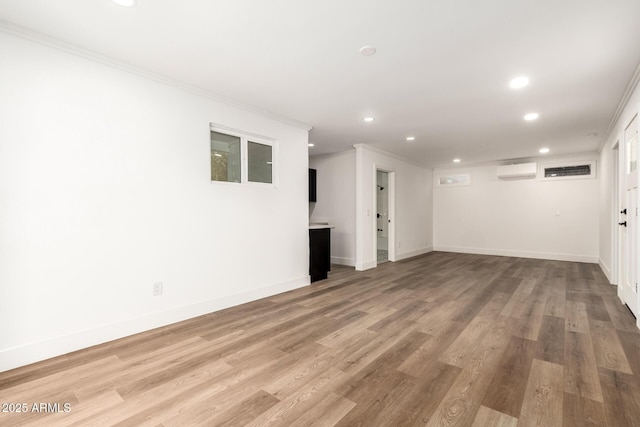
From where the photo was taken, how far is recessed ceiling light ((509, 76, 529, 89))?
9.61 ft

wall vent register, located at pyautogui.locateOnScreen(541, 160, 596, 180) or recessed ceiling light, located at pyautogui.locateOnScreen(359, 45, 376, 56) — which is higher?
recessed ceiling light, located at pyautogui.locateOnScreen(359, 45, 376, 56)

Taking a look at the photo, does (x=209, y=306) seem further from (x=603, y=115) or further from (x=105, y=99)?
(x=603, y=115)

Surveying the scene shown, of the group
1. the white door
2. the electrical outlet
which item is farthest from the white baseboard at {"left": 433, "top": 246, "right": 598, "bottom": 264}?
the electrical outlet

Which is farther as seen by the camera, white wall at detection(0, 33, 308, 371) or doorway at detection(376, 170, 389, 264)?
doorway at detection(376, 170, 389, 264)

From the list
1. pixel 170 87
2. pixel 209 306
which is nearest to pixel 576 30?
pixel 170 87

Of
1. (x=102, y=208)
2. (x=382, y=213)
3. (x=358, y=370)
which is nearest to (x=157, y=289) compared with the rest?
(x=102, y=208)

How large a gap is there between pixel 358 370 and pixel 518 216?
7.12 m

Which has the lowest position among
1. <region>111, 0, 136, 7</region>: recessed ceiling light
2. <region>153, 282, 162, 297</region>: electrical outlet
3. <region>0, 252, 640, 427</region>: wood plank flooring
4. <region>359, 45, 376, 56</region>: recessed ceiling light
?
<region>0, 252, 640, 427</region>: wood plank flooring

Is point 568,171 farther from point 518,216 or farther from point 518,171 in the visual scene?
point 518,216

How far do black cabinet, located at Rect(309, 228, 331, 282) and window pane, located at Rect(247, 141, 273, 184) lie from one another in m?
1.29

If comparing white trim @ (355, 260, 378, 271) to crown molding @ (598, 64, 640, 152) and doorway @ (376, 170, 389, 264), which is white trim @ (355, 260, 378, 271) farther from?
crown molding @ (598, 64, 640, 152)

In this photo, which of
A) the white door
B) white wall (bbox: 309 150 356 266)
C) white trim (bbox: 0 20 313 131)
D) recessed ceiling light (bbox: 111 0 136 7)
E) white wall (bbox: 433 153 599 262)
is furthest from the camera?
white wall (bbox: 433 153 599 262)

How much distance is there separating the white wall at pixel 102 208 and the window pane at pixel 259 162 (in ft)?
1.09

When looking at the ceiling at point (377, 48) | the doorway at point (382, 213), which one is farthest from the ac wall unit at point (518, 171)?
the ceiling at point (377, 48)
